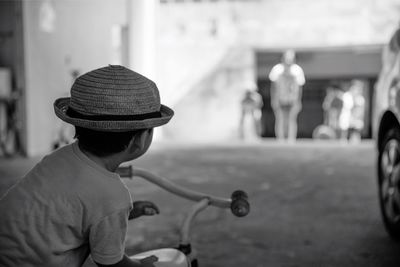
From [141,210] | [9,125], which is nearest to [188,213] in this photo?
[141,210]

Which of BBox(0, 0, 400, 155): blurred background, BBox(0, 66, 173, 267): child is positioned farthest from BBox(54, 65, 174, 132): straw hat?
BBox(0, 0, 400, 155): blurred background

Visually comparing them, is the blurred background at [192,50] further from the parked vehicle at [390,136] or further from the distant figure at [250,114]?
the parked vehicle at [390,136]

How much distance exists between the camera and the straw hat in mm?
1588

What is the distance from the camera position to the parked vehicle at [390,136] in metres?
3.35

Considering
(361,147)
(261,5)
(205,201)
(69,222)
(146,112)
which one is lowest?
(361,147)

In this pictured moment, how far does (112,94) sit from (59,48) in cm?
781

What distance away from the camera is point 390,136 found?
11.5 ft

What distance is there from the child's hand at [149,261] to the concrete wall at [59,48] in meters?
7.10

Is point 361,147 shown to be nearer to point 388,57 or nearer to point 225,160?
point 225,160

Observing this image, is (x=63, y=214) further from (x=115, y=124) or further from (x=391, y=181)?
(x=391, y=181)

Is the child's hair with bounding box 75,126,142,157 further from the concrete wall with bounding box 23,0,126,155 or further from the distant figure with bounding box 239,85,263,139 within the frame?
the distant figure with bounding box 239,85,263,139

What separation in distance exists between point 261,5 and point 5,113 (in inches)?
335

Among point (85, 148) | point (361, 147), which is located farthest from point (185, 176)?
point (361, 147)

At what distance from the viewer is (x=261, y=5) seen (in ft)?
48.9
